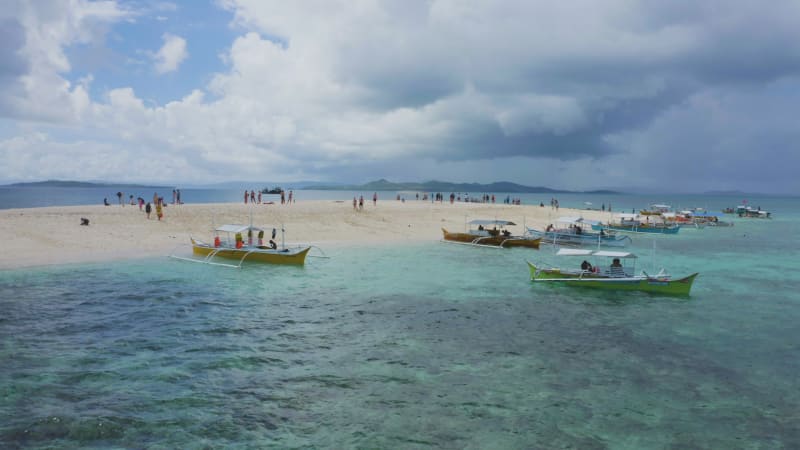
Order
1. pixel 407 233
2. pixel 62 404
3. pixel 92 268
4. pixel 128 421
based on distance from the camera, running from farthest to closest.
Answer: pixel 407 233, pixel 92 268, pixel 62 404, pixel 128 421

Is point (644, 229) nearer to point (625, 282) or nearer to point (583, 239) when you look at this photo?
point (583, 239)

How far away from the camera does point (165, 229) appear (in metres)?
45.3

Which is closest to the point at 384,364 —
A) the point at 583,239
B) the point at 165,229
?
the point at 165,229

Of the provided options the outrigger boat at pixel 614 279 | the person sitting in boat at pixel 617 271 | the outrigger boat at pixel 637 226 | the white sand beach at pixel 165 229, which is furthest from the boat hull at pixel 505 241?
the outrigger boat at pixel 637 226

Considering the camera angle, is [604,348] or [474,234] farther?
[474,234]

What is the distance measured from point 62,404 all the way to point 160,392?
218cm

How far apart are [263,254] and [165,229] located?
56.5ft

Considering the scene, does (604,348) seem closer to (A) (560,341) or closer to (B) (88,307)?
(A) (560,341)

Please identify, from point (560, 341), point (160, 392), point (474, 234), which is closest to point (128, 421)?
point (160, 392)

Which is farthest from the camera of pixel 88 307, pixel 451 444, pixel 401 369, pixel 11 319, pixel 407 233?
pixel 407 233

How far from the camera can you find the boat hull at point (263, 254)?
32781 millimetres

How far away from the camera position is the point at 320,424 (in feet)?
38.0

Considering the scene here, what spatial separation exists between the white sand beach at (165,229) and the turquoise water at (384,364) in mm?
7040

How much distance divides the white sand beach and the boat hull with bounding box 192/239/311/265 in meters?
5.08
